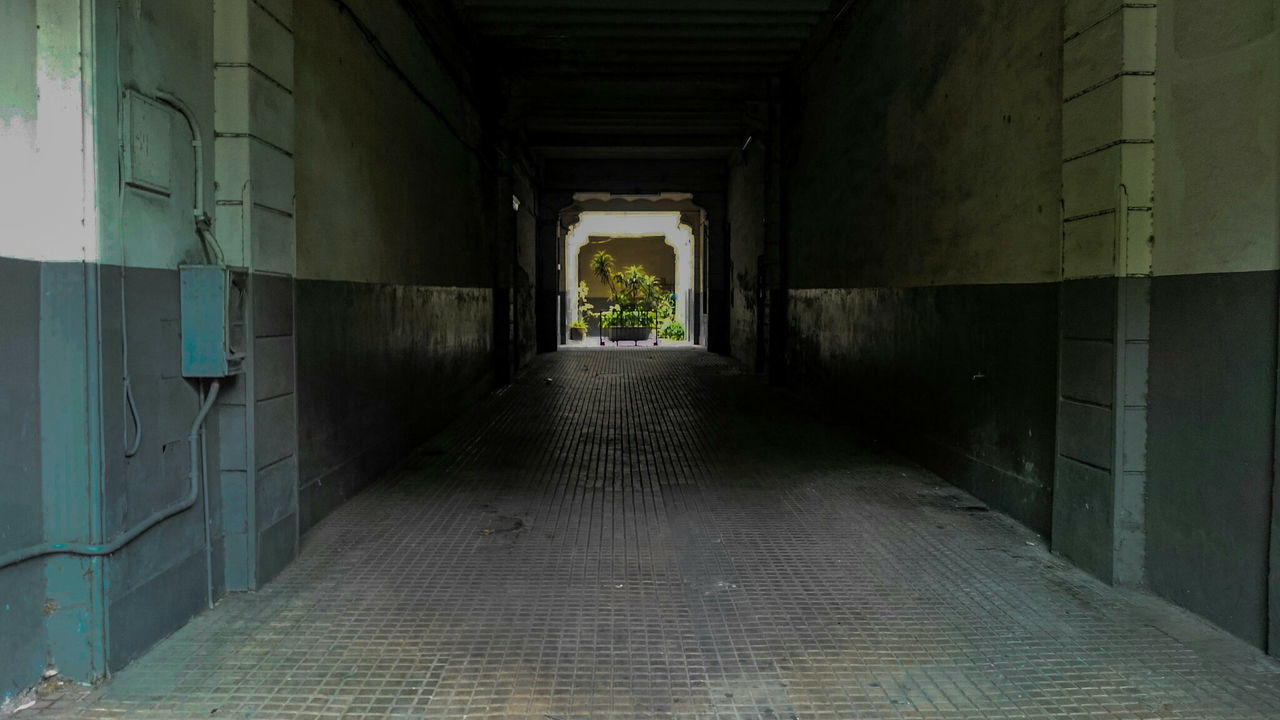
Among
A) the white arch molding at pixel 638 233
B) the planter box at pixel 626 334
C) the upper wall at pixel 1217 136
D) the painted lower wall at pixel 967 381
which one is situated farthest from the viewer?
the white arch molding at pixel 638 233

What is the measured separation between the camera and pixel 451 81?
8.64 m

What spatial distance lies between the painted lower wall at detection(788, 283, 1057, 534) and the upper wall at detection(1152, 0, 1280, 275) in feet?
3.22

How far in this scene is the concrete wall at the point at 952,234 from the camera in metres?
4.53

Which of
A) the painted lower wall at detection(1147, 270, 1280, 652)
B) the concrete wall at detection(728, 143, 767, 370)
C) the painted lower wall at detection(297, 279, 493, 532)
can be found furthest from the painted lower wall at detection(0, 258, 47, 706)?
the concrete wall at detection(728, 143, 767, 370)

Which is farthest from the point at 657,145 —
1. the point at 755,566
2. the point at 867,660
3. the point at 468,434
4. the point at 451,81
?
the point at 867,660

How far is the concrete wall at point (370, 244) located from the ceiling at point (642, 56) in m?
1.51

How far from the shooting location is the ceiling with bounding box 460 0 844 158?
29.6ft

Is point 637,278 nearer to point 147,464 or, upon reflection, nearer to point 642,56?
point 642,56

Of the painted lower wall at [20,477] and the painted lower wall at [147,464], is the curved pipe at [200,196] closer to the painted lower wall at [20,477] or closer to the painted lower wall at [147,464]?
the painted lower wall at [147,464]

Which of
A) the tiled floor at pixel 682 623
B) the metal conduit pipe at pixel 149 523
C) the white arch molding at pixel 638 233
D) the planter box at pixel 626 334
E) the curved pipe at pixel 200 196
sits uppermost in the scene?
the white arch molding at pixel 638 233

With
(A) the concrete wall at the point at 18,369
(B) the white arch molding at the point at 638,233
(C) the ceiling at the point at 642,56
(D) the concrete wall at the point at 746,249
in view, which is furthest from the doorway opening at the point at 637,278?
(A) the concrete wall at the point at 18,369

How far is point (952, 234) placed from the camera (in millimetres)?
5703

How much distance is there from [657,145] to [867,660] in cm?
1419

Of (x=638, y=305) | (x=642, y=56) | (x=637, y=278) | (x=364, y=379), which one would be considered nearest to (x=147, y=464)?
(x=364, y=379)
